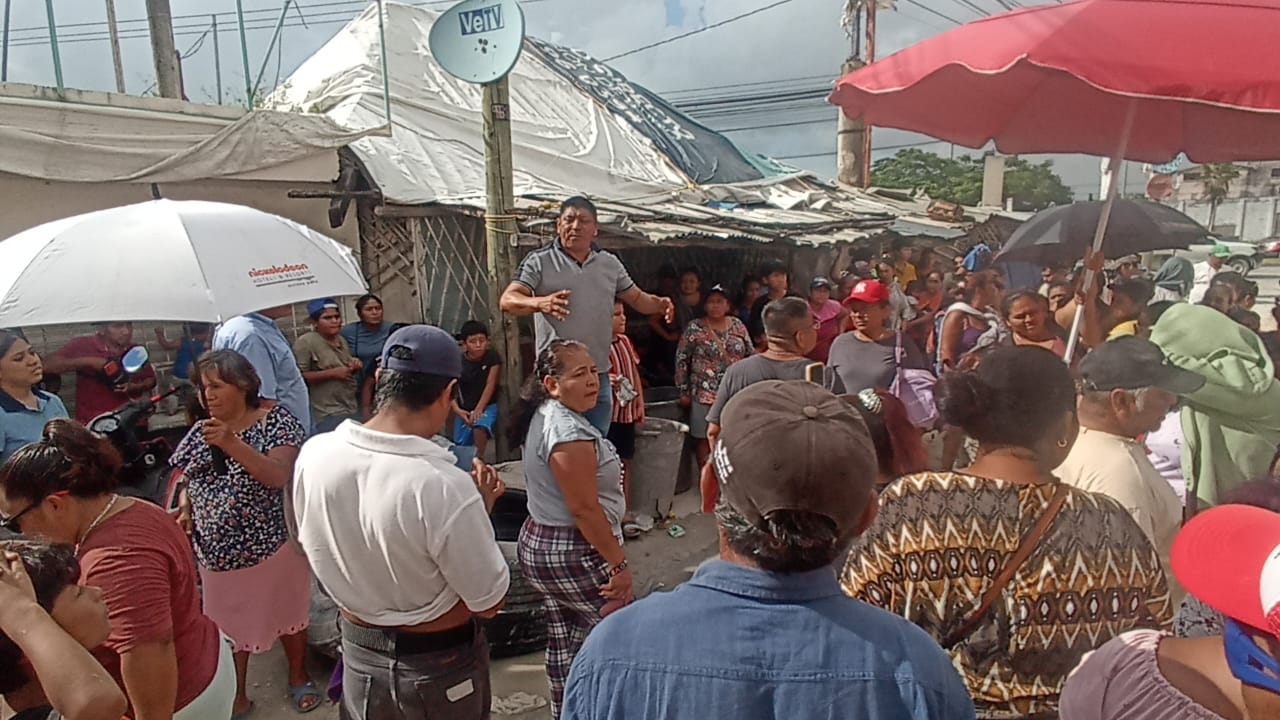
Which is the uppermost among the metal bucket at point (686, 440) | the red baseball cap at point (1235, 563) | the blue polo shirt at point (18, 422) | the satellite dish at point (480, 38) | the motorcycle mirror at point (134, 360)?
the satellite dish at point (480, 38)

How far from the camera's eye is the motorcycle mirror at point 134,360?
480 cm

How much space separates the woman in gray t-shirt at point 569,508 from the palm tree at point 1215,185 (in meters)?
46.3

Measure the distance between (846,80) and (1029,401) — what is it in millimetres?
1740

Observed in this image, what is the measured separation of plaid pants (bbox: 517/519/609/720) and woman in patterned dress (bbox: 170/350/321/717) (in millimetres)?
1144

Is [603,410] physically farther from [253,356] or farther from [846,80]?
[846,80]

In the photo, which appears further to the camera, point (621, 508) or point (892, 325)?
point (892, 325)

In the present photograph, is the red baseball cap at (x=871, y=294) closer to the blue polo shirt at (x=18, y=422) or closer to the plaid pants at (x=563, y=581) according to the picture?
the plaid pants at (x=563, y=581)

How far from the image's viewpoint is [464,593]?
2.14m

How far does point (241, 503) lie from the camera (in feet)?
10.3

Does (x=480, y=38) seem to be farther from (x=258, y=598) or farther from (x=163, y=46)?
(x=163, y=46)

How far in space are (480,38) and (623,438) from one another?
2.68 meters

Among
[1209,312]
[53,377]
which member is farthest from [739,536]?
[53,377]

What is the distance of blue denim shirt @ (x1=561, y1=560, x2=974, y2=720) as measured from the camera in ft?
3.51

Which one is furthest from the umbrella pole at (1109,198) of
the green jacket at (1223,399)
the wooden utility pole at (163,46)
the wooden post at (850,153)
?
the wooden post at (850,153)
